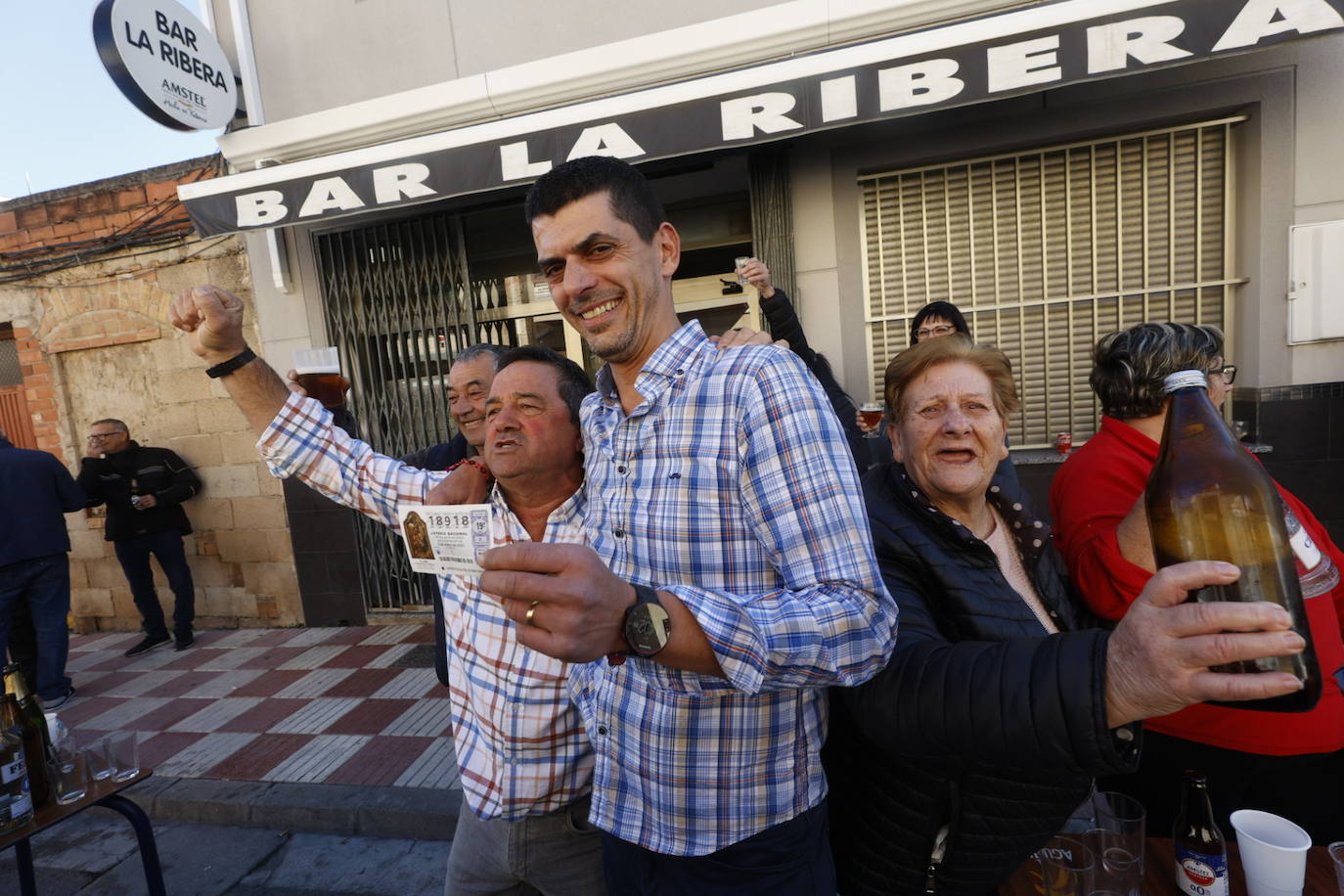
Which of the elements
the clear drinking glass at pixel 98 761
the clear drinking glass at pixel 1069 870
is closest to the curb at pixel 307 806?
the clear drinking glass at pixel 98 761

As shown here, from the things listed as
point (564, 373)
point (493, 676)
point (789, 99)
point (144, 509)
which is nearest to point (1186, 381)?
point (564, 373)

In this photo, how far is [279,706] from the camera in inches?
159

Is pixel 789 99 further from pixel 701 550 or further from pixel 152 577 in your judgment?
pixel 152 577

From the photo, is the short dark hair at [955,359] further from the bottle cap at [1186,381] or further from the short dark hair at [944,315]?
the short dark hair at [944,315]

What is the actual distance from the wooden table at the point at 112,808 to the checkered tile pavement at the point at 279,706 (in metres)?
1.00

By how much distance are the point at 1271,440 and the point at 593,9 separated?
493 centimetres

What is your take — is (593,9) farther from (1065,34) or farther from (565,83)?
(1065,34)

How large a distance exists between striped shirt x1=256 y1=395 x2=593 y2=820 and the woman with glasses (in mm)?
1198

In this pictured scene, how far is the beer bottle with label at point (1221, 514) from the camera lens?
2.82 ft

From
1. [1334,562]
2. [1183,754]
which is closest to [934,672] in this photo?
[1183,754]

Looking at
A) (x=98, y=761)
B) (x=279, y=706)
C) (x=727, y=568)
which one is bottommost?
(x=279, y=706)

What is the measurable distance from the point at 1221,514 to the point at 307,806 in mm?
3558

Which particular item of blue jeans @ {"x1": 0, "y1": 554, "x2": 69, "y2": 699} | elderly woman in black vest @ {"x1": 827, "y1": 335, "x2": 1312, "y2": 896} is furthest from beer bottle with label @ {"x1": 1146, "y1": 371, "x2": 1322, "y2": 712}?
blue jeans @ {"x1": 0, "y1": 554, "x2": 69, "y2": 699}

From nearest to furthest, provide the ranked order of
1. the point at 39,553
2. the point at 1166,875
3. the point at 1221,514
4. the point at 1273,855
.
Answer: the point at 1221,514, the point at 1273,855, the point at 1166,875, the point at 39,553
